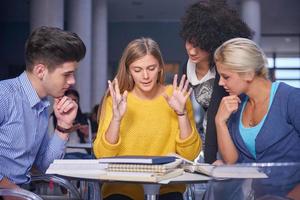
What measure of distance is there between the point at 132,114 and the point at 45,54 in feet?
1.85

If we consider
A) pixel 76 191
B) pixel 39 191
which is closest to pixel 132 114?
pixel 76 191

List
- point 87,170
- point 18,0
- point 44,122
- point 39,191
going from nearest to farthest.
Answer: point 87,170 → point 44,122 → point 39,191 → point 18,0

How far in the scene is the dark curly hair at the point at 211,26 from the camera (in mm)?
3006

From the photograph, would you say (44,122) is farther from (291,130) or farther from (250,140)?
(291,130)

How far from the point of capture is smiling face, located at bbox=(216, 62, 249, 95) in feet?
7.82

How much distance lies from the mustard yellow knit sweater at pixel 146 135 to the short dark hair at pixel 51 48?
17.0 inches

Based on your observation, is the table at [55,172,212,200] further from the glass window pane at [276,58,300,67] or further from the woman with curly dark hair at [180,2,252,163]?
the glass window pane at [276,58,300,67]

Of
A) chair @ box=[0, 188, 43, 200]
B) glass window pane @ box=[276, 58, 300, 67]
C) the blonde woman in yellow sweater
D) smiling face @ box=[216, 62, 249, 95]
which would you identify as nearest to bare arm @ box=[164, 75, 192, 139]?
the blonde woman in yellow sweater

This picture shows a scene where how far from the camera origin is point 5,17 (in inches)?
658

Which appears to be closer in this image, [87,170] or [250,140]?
[87,170]

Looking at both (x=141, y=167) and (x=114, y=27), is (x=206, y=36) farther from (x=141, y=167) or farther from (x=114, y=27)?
(x=114, y=27)

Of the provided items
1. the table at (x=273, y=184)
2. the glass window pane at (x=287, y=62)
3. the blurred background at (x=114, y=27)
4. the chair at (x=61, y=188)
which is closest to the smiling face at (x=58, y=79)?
the chair at (x=61, y=188)

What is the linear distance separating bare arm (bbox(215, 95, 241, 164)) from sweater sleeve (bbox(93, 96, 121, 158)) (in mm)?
458

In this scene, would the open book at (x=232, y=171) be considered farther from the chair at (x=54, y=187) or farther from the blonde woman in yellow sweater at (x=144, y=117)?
the chair at (x=54, y=187)
